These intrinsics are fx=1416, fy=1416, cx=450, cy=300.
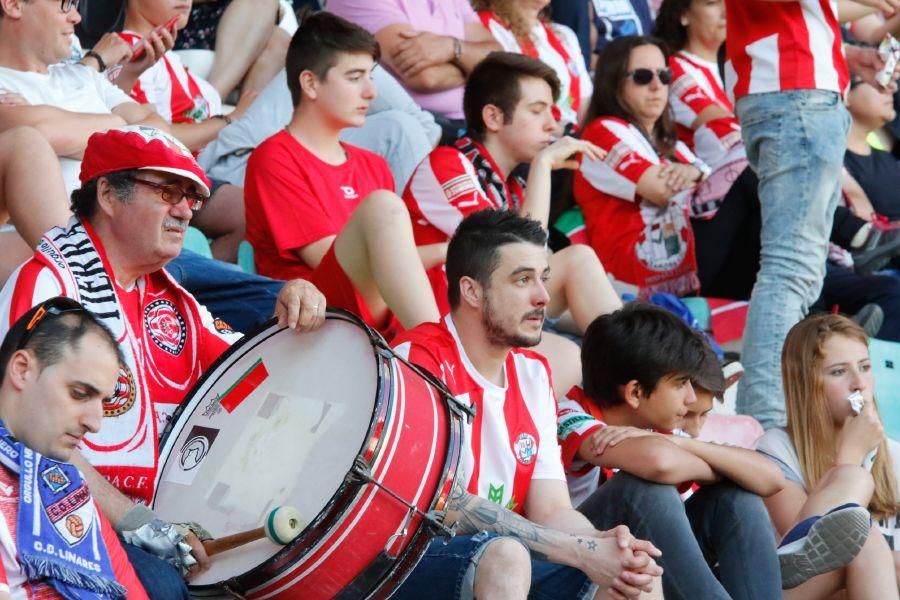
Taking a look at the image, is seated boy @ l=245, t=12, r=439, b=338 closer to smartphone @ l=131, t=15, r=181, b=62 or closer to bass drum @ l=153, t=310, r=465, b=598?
smartphone @ l=131, t=15, r=181, b=62

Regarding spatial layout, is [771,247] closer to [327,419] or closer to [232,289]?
[232,289]

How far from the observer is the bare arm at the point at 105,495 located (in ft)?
8.73

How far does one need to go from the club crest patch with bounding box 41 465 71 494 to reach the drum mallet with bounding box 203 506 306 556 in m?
0.40

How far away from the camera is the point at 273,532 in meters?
2.58

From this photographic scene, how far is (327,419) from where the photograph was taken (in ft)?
9.27

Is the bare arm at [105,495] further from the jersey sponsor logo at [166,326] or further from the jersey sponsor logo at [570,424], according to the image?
the jersey sponsor logo at [570,424]

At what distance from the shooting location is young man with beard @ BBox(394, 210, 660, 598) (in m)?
2.89

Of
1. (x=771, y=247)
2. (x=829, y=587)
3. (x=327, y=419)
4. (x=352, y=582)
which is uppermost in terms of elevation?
(x=327, y=419)

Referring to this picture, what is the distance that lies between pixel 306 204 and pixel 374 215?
64cm

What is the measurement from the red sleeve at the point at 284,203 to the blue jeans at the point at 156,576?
194cm

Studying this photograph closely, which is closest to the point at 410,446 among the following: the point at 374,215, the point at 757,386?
the point at 374,215

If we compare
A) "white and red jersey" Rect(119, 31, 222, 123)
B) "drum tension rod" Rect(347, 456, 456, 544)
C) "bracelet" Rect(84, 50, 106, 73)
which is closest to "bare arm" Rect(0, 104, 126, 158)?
"bracelet" Rect(84, 50, 106, 73)

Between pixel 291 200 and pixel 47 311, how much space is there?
6.66ft

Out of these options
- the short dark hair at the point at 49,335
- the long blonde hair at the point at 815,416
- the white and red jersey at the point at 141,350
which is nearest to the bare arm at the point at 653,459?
the long blonde hair at the point at 815,416
